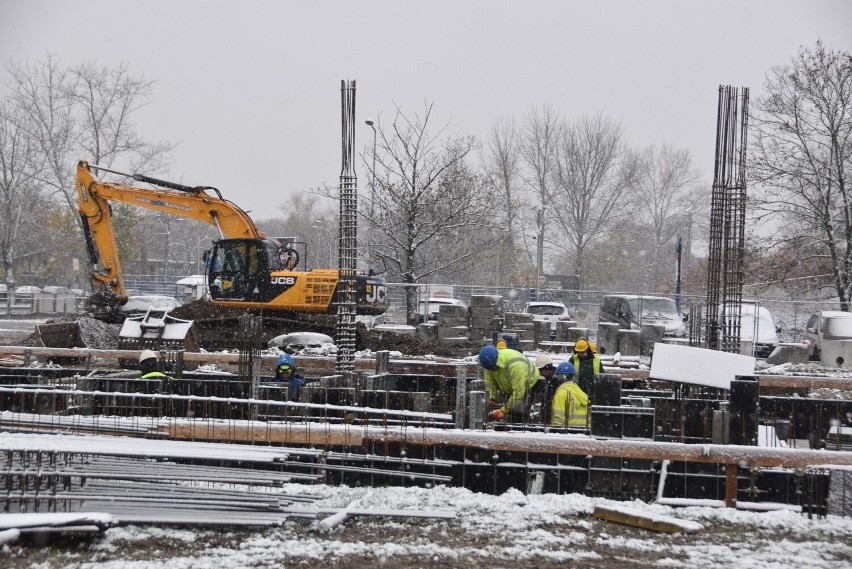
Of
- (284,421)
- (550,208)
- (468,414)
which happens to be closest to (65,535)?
(284,421)

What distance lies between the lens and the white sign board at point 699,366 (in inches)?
352

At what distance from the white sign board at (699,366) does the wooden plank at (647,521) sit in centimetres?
Answer: 230

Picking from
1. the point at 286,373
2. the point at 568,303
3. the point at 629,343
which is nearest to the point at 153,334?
the point at 286,373

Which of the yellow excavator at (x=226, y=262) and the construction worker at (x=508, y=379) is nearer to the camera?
the construction worker at (x=508, y=379)

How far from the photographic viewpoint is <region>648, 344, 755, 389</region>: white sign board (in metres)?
8.93

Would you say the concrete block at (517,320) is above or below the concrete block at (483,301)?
below

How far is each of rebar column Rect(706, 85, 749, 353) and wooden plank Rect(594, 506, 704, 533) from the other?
7.21m

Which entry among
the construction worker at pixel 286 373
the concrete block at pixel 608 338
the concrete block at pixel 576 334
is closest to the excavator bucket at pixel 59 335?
the construction worker at pixel 286 373

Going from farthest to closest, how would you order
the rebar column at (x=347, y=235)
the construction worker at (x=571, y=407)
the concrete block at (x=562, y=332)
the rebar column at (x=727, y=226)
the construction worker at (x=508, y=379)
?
the concrete block at (x=562, y=332) → the rebar column at (x=727, y=226) → the rebar column at (x=347, y=235) → the construction worker at (x=508, y=379) → the construction worker at (x=571, y=407)

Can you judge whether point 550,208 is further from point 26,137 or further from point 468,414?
point 468,414

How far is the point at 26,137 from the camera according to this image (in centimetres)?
4109

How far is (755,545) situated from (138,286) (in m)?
42.3

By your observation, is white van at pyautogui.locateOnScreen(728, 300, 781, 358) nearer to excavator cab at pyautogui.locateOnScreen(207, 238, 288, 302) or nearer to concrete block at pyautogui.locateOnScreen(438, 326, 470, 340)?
concrete block at pyautogui.locateOnScreen(438, 326, 470, 340)

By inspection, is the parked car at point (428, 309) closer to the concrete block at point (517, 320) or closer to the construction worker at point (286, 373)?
the concrete block at point (517, 320)
